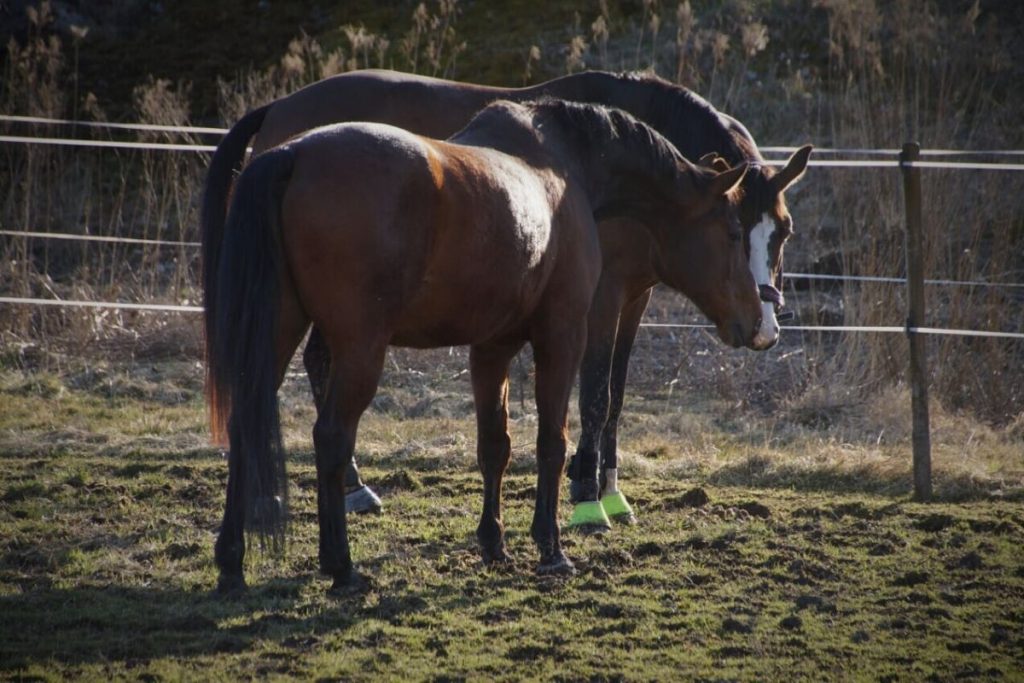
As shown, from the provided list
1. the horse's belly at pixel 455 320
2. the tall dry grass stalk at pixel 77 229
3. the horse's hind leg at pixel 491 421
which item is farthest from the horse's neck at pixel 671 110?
the tall dry grass stalk at pixel 77 229

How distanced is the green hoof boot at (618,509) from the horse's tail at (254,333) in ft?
6.76

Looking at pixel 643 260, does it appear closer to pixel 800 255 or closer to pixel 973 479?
pixel 973 479

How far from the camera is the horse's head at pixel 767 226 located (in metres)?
5.22

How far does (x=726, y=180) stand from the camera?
5.02m

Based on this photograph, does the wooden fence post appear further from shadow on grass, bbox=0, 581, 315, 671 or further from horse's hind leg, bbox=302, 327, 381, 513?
shadow on grass, bbox=0, 581, 315, 671

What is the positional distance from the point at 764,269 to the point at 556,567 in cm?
160

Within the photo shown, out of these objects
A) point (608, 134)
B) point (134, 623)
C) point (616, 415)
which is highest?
point (608, 134)

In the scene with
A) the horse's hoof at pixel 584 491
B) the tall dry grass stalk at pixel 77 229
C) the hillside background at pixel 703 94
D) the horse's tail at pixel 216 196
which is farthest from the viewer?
the tall dry grass stalk at pixel 77 229

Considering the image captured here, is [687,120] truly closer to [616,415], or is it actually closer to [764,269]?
[764,269]

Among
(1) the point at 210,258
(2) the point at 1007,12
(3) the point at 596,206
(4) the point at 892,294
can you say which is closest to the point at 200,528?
(1) the point at 210,258

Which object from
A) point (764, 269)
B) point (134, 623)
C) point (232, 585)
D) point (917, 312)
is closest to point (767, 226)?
point (764, 269)

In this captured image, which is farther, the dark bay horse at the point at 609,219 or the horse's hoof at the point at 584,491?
the horse's hoof at the point at 584,491

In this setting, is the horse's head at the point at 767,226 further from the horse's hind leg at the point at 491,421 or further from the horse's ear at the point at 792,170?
the horse's hind leg at the point at 491,421

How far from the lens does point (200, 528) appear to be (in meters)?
5.10
